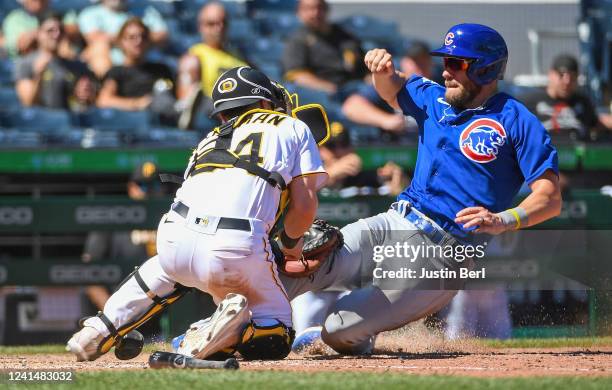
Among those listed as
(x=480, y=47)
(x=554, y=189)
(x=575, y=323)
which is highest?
(x=480, y=47)

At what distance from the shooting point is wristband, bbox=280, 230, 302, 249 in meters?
5.58

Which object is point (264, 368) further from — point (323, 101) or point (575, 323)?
point (323, 101)

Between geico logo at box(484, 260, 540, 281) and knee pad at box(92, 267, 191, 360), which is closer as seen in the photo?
knee pad at box(92, 267, 191, 360)

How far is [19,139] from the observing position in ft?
31.1

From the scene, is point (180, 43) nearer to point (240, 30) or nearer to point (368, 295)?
point (240, 30)

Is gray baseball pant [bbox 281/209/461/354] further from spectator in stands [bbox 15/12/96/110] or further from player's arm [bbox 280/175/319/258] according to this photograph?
spectator in stands [bbox 15/12/96/110]

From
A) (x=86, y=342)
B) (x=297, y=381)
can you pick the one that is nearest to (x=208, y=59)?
(x=86, y=342)

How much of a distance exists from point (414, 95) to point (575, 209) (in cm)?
341

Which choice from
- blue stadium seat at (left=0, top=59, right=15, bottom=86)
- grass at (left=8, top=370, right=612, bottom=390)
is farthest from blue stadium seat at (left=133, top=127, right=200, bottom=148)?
grass at (left=8, top=370, right=612, bottom=390)

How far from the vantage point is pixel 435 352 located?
21.1 ft

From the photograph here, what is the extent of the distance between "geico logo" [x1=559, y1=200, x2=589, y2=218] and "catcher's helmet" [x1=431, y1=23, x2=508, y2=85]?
350 cm

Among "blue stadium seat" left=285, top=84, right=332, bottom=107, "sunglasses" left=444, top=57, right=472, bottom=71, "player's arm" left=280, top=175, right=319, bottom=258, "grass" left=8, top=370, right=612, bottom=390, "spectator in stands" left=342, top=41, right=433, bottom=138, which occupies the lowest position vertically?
"grass" left=8, top=370, right=612, bottom=390

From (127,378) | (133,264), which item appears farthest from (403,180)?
(127,378)

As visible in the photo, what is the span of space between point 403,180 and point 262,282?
4.19 m
